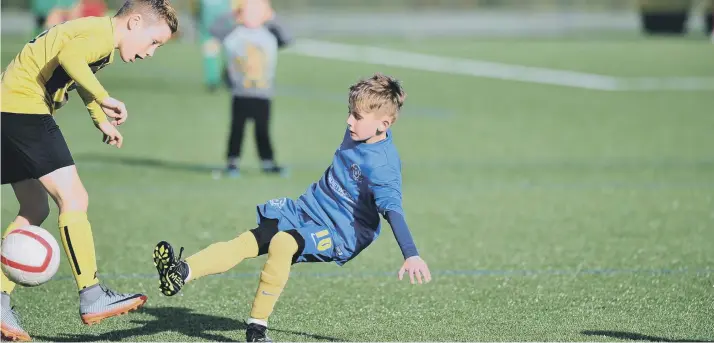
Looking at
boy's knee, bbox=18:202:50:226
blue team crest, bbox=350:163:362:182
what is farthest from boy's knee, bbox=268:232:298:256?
boy's knee, bbox=18:202:50:226

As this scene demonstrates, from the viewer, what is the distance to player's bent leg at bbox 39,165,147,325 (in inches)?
227

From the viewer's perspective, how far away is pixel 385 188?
18.7 ft

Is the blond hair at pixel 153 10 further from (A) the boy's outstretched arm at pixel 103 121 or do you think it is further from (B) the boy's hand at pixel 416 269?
Result: (B) the boy's hand at pixel 416 269

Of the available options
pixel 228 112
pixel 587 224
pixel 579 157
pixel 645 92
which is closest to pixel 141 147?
pixel 228 112

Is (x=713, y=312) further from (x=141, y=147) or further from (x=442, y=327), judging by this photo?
(x=141, y=147)

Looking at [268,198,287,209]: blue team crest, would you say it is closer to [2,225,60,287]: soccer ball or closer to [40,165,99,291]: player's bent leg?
[40,165,99,291]: player's bent leg

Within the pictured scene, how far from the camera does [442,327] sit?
630 cm

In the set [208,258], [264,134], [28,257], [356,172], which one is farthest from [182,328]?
[264,134]

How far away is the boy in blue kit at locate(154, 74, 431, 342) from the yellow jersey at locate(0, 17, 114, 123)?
97 centimetres

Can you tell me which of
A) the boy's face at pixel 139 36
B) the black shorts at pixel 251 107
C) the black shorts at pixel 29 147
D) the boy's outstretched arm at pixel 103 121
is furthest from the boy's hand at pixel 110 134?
the black shorts at pixel 251 107

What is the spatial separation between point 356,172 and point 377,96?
38 cm

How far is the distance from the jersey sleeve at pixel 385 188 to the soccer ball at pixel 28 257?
1554 mm

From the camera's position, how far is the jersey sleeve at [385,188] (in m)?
5.65

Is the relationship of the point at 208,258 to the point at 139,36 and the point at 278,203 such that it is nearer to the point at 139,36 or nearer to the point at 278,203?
the point at 278,203
